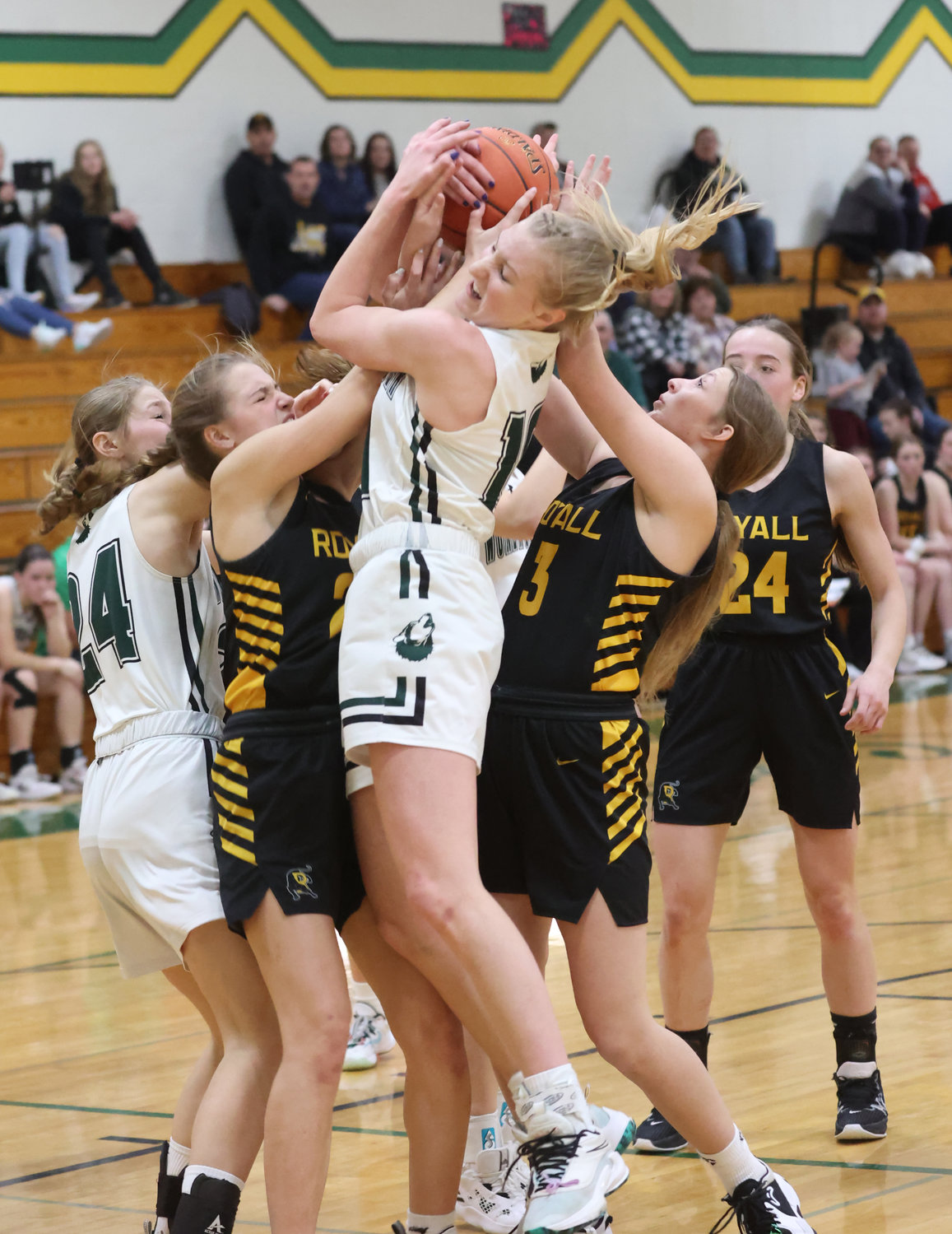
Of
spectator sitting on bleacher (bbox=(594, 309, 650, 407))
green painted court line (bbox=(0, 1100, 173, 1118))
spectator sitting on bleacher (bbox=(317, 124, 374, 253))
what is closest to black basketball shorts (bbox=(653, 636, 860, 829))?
green painted court line (bbox=(0, 1100, 173, 1118))

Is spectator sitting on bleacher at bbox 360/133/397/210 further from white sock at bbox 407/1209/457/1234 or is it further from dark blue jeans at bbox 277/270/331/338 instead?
white sock at bbox 407/1209/457/1234

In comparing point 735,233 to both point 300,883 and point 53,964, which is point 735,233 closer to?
point 53,964

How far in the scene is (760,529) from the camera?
3.96 m

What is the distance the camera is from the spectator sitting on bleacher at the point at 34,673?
8812 mm

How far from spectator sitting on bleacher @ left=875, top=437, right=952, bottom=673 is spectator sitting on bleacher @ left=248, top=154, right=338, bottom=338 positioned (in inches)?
184

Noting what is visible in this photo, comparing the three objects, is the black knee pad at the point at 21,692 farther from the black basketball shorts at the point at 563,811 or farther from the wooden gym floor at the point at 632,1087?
the black basketball shorts at the point at 563,811

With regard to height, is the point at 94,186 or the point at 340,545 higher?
the point at 340,545

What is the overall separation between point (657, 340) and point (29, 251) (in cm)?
472

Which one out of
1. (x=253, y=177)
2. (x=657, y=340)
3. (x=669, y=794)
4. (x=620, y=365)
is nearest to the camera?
(x=669, y=794)

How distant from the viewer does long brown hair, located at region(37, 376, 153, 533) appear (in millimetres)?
3496

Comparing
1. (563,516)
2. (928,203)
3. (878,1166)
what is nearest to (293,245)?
(928,203)

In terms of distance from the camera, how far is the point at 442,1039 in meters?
3.04

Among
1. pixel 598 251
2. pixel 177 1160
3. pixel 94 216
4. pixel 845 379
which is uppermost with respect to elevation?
pixel 598 251

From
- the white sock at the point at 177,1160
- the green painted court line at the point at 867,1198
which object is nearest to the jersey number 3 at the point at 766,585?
the green painted court line at the point at 867,1198
